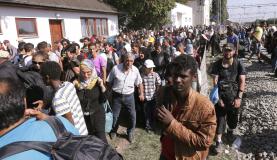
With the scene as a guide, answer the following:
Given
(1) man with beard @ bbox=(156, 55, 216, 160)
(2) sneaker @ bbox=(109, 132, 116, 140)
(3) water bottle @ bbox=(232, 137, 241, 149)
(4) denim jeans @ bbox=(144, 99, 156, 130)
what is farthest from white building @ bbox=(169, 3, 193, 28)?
(1) man with beard @ bbox=(156, 55, 216, 160)

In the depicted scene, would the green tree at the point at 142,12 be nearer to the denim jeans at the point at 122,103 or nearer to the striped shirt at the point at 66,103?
the denim jeans at the point at 122,103

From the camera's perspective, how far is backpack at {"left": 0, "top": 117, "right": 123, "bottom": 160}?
1567 mm

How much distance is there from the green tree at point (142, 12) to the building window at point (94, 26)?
4399 mm

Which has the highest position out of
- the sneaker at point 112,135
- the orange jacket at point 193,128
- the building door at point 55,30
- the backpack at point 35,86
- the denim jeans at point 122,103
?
the building door at point 55,30

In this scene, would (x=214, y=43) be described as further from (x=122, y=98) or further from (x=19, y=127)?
(x=19, y=127)

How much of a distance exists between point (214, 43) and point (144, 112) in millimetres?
15317

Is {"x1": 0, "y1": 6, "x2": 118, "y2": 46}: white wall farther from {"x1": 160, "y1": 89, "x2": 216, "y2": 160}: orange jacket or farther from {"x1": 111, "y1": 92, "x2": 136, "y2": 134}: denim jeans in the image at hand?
{"x1": 160, "y1": 89, "x2": 216, "y2": 160}: orange jacket

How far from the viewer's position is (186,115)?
274 centimetres

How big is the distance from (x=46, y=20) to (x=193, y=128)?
1369 centimetres

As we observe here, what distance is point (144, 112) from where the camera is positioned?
23.0ft

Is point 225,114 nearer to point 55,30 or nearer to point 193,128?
point 193,128

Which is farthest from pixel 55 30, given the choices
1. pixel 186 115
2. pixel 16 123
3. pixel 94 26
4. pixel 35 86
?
pixel 16 123

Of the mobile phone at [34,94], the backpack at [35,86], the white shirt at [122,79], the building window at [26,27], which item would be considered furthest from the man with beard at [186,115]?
the building window at [26,27]

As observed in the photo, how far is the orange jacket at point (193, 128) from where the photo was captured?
2.64 m
